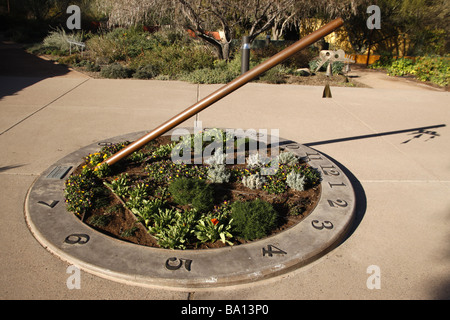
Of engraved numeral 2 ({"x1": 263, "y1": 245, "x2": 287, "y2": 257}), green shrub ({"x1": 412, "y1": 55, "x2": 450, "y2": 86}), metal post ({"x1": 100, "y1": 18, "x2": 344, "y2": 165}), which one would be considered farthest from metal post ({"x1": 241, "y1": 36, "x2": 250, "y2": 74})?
engraved numeral 2 ({"x1": 263, "y1": 245, "x2": 287, "y2": 257})

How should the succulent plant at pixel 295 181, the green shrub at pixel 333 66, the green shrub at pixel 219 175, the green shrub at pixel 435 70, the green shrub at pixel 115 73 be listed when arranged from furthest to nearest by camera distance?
the green shrub at pixel 333 66, the green shrub at pixel 435 70, the green shrub at pixel 115 73, the green shrub at pixel 219 175, the succulent plant at pixel 295 181

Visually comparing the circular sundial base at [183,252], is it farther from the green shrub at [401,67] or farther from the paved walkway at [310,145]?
the green shrub at [401,67]

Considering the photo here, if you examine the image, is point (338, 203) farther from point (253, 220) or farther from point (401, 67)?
point (401, 67)

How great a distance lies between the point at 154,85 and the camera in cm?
1105

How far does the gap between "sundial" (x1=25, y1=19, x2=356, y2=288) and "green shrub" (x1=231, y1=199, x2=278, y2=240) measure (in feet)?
0.33

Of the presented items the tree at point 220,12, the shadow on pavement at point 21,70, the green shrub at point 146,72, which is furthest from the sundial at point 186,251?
the tree at point 220,12

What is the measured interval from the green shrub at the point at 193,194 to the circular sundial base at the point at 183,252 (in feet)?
2.44

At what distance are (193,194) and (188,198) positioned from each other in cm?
8

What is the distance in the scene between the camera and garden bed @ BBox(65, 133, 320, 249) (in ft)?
12.0

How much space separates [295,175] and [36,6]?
1097 inches

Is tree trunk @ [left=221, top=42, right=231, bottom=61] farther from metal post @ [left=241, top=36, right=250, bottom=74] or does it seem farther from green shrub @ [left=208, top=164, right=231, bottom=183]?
green shrub @ [left=208, top=164, right=231, bottom=183]

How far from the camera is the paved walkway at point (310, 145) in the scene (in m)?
3.13

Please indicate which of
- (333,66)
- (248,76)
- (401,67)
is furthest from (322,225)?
(401,67)

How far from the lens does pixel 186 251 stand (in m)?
3.41
